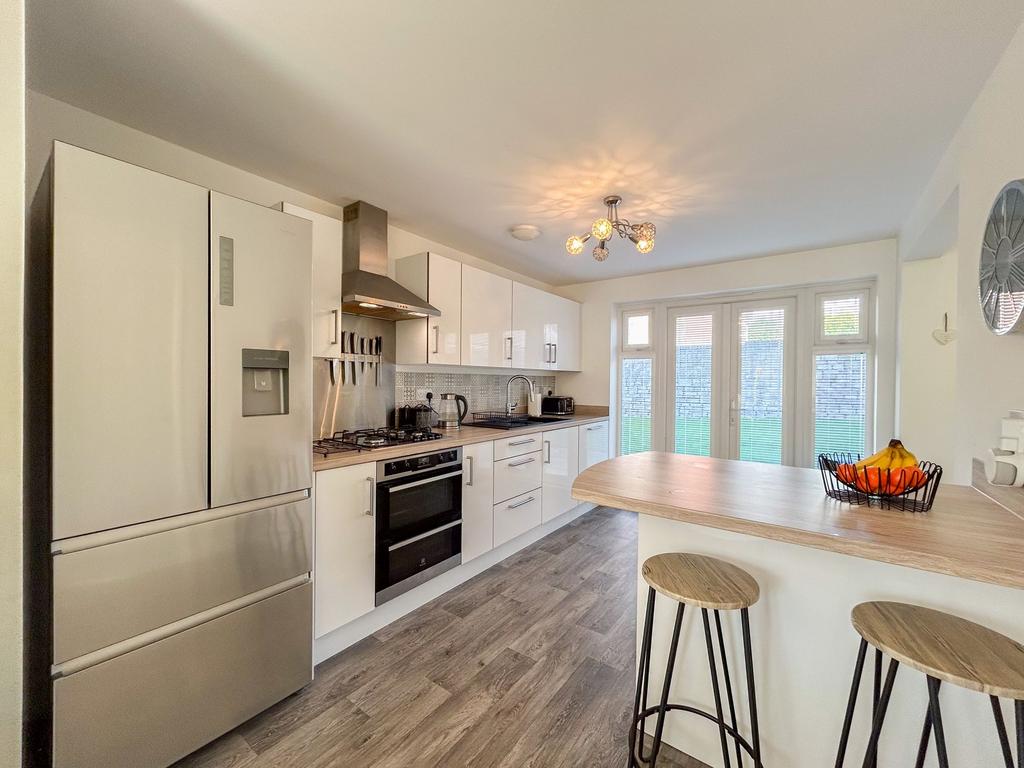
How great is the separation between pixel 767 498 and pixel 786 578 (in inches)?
11.5

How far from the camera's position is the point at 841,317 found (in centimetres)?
345

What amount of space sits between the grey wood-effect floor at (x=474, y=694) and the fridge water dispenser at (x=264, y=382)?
1.21 metres

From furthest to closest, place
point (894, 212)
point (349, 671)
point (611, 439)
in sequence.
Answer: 1. point (611, 439)
2. point (894, 212)
3. point (349, 671)

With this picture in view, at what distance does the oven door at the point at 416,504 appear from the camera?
83.4 inches

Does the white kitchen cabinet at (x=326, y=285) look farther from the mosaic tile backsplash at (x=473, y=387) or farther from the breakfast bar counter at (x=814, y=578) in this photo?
the breakfast bar counter at (x=814, y=578)

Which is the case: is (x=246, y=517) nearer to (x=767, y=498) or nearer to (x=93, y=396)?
(x=93, y=396)

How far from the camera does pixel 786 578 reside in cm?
127

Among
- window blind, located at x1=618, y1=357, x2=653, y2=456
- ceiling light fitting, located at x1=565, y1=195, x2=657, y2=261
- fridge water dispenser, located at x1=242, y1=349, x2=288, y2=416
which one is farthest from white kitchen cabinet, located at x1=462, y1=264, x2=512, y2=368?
window blind, located at x1=618, y1=357, x2=653, y2=456

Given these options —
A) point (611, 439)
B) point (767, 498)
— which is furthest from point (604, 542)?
point (767, 498)

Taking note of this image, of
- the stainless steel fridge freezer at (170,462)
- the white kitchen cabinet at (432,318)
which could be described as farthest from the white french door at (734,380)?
the stainless steel fridge freezer at (170,462)

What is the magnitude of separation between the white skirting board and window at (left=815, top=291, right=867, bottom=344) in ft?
9.68

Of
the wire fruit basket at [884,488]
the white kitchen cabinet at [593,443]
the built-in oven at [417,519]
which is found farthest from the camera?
the white kitchen cabinet at [593,443]

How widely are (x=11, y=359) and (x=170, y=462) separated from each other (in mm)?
579

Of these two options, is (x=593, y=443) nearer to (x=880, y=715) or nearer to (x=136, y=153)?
(x=880, y=715)
